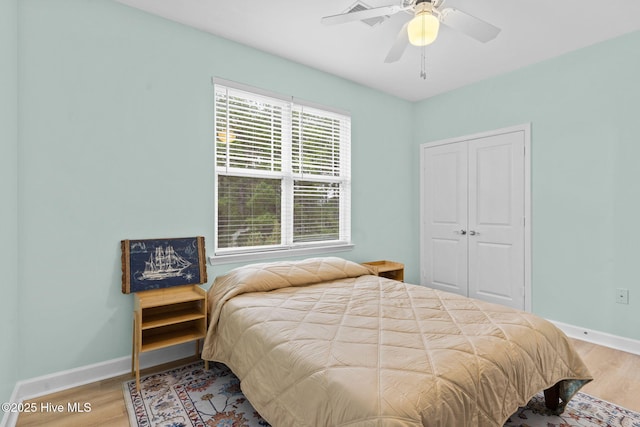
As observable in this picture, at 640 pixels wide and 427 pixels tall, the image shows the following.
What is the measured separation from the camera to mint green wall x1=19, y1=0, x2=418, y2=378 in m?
2.05

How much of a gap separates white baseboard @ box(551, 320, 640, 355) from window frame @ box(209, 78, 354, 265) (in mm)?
2250

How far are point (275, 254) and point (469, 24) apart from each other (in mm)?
2300

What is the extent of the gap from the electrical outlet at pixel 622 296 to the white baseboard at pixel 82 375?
3.63 meters

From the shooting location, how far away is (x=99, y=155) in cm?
226

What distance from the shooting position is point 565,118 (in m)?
3.13

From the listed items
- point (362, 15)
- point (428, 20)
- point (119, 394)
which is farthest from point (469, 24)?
point (119, 394)

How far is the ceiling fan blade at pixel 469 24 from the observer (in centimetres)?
187

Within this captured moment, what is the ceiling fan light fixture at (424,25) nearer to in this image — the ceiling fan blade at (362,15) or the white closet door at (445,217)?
the ceiling fan blade at (362,15)

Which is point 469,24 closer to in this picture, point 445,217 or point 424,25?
point 424,25

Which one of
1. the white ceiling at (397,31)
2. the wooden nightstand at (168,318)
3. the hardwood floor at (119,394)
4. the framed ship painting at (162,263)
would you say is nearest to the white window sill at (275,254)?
the framed ship painting at (162,263)

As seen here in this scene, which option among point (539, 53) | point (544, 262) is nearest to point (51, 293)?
point (544, 262)

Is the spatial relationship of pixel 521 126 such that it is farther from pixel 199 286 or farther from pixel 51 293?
pixel 51 293

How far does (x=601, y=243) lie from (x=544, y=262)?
0.50m

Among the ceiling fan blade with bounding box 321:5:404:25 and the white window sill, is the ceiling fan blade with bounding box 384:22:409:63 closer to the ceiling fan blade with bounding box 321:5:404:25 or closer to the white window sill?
the ceiling fan blade with bounding box 321:5:404:25
